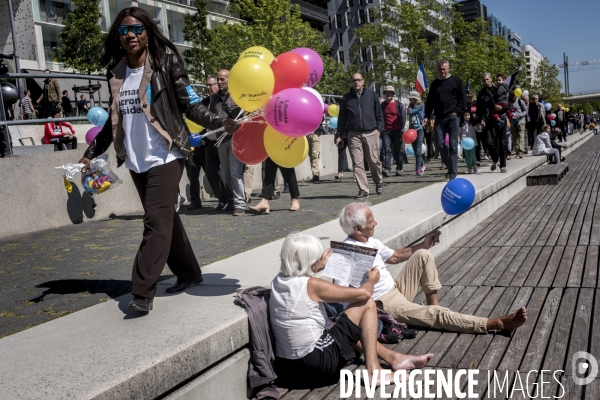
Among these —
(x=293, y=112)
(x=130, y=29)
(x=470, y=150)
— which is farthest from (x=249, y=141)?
(x=470, y=150)

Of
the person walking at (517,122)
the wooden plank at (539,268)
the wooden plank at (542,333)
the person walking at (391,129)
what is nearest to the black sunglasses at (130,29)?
the wooden plank at (542,333)

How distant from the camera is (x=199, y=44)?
45906mm

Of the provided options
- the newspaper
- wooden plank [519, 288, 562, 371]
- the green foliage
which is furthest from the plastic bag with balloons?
the green foliage

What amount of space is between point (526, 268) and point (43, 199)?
611cm

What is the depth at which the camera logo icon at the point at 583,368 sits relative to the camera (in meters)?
3.76

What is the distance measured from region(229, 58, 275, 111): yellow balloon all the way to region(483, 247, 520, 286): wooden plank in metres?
2.90

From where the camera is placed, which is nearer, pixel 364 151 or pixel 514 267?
pixel 514 267

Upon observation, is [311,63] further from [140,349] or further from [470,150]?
[470,150]

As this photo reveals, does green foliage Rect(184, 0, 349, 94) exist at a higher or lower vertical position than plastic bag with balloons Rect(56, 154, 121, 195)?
higher

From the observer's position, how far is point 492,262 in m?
7.07

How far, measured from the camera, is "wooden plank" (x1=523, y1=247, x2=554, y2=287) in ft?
20.0

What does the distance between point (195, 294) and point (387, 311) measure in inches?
55.3

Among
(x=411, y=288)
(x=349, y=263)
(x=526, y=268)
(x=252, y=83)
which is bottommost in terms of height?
(x=526, y=268)

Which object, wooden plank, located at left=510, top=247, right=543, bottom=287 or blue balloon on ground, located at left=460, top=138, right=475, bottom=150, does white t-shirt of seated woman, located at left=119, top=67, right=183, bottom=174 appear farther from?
blue balloon on ground, located at left=460, top=138, right=475, bottom=150
